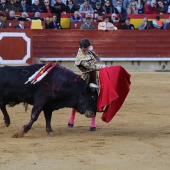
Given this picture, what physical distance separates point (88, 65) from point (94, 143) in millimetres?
1130

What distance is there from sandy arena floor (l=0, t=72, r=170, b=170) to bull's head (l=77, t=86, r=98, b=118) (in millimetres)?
269

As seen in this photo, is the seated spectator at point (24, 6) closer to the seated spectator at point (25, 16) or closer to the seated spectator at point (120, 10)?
the seated spectator at point (25, 16)

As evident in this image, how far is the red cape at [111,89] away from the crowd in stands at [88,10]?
8.51 m

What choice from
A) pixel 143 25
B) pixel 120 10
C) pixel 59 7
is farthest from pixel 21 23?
pixel 143 25

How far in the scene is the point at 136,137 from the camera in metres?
8.45

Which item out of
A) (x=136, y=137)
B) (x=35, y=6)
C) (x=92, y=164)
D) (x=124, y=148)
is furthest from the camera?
(x=35, y=6)

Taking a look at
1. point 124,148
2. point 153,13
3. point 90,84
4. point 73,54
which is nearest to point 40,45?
point 73,54

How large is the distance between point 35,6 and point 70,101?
9.31 m

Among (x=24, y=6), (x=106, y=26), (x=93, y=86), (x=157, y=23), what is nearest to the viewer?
(x=93, y=86)

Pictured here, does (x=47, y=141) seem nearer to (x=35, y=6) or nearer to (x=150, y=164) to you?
(x=150, y=164)

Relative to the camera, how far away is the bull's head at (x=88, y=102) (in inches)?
343

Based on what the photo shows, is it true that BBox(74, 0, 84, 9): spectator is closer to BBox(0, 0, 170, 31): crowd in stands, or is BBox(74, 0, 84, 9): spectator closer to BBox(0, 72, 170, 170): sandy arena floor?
BBox(0, 0, 170, 31): crowd in stands

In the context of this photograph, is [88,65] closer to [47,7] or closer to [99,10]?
[47,7]

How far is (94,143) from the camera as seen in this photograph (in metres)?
7.95
